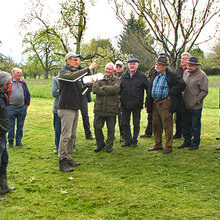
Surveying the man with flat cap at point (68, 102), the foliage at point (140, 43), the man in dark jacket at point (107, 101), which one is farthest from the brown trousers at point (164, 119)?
the foliage at point (140, 43)

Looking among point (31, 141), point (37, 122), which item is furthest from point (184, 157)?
point (37, 122)

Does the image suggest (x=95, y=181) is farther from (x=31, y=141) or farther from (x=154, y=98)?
(x=31, y=141)

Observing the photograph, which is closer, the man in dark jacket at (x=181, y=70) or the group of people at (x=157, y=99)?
the group of people at (x=157, y=99)

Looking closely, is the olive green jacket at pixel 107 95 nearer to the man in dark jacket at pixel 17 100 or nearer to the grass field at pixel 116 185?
the grass field at pixel 116 185

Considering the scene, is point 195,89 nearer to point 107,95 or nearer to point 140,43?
point 107,95

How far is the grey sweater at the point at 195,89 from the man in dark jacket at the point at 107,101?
5.78ft

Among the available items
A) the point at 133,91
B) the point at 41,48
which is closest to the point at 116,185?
the point at 133,91

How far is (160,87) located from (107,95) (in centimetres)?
130

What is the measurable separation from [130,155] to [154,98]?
1.49m

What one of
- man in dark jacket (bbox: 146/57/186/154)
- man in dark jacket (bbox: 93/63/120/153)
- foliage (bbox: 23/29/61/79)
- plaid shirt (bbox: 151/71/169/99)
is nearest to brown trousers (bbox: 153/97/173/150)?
man in dark jacket (bbox: 146/57/186/154)

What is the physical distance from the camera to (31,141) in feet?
24.4

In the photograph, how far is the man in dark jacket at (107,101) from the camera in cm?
617

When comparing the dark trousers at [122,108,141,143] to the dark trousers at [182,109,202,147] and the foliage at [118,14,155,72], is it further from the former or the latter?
→ the foliage at [118,14,155,72]

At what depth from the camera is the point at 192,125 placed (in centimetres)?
638
